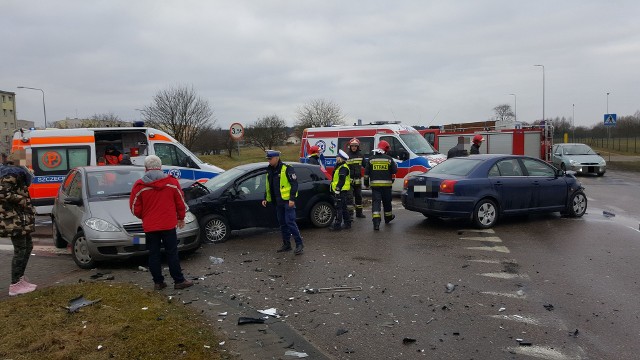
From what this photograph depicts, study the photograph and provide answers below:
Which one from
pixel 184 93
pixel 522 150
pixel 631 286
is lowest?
pixel 631 286

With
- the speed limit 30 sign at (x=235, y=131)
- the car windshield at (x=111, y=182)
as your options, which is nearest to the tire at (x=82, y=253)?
the car windshield at (x=111, y=182)

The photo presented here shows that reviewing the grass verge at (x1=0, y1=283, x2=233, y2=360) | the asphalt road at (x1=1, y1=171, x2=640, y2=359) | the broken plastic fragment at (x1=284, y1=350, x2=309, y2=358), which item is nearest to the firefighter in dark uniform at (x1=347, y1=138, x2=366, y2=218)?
the asphalt road at (x1=1, y1=171, x2=640, y2=359)

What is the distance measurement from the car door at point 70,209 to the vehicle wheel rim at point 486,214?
282 inches

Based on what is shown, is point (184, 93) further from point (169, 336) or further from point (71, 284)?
point (169, 336)

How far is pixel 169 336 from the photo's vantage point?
4379 millimetres

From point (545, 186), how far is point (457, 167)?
1928 millimetres

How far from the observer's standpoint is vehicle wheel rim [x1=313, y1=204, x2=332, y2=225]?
34.3 ft

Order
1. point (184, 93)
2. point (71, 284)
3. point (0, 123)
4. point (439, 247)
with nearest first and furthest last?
1. point (71, 284)
2. point (439, 247)
3. point (184, 93)
4. point (0, 123)

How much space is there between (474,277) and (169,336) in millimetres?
3977

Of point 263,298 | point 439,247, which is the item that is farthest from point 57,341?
point 439,247

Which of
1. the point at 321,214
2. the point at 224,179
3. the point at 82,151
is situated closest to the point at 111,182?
the point at 224,179

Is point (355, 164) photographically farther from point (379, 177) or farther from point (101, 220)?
point (101, 220)

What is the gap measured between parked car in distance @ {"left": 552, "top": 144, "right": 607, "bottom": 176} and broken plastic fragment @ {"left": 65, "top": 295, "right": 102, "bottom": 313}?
895 inches

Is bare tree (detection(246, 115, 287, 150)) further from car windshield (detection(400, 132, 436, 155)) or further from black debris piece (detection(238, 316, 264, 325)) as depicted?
black debris piece (detection(238, 316, 264, 325))
